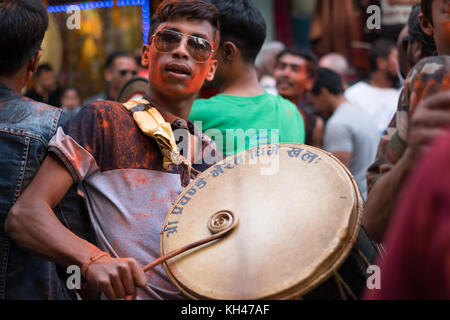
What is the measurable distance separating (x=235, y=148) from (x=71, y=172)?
103 centimetres

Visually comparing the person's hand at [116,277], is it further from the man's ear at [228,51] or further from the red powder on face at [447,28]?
the man's ear at [228,51]

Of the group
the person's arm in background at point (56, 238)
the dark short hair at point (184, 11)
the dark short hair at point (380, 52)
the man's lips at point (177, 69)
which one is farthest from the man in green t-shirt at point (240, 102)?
the dark short hair at point (380, 52)

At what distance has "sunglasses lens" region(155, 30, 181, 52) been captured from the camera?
2.34 metres

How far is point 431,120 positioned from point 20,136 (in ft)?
4.94

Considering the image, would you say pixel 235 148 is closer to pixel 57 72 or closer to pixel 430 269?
pixel 430 269

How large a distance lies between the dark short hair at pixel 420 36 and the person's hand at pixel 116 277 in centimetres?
149

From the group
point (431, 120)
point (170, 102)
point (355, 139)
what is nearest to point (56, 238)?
point (170, 102)

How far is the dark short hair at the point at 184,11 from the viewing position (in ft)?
7.88

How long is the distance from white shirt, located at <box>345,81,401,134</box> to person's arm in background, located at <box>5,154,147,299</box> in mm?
4186

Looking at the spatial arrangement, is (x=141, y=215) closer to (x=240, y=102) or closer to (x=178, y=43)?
(x=178, y=43)

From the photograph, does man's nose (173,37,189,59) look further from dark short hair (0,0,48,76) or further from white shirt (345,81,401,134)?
Result: white shirt (345,81,401,134)

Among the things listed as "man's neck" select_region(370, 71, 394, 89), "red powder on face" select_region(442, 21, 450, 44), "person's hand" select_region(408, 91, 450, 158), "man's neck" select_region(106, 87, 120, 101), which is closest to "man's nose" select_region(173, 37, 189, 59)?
"red powder on face" select_region(442, 21, 450, 44)

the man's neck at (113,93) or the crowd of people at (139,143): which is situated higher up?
the crowd of people at (139,143)
